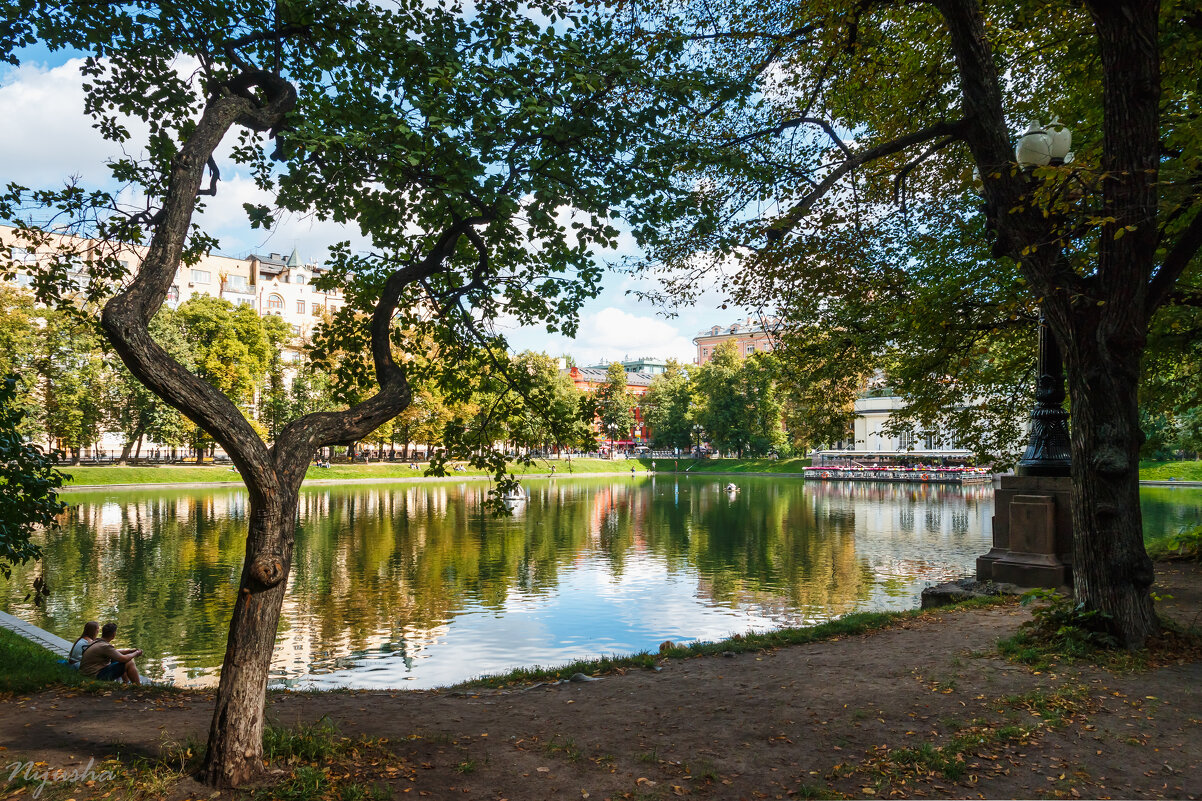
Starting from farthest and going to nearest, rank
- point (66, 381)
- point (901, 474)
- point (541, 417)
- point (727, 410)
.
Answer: point (727, 410)
point (901, 474)
point (66, 381)
point (541, 417)

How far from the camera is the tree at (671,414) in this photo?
94750mm

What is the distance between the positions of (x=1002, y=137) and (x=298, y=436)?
7.18 meters

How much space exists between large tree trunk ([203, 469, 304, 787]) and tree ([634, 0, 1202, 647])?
4.34 metres

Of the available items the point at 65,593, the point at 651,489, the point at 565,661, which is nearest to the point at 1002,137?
the point at 565,661

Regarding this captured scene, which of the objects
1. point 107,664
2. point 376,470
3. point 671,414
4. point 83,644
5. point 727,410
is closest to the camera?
point 107,664

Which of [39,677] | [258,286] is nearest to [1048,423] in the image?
[39,677]

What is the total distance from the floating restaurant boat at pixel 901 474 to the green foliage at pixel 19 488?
64591 mm

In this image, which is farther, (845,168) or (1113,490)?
(845,168)

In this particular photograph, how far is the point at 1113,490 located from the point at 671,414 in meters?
87.9

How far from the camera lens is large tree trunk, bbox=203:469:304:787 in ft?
15.2

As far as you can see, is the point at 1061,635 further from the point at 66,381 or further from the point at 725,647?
the point at 66,381

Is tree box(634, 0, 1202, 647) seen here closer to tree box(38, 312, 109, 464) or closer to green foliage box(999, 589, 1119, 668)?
green foliage box(999, 589, 1119, 668)

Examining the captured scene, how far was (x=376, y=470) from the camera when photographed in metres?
59.2

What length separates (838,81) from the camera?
430 inches
